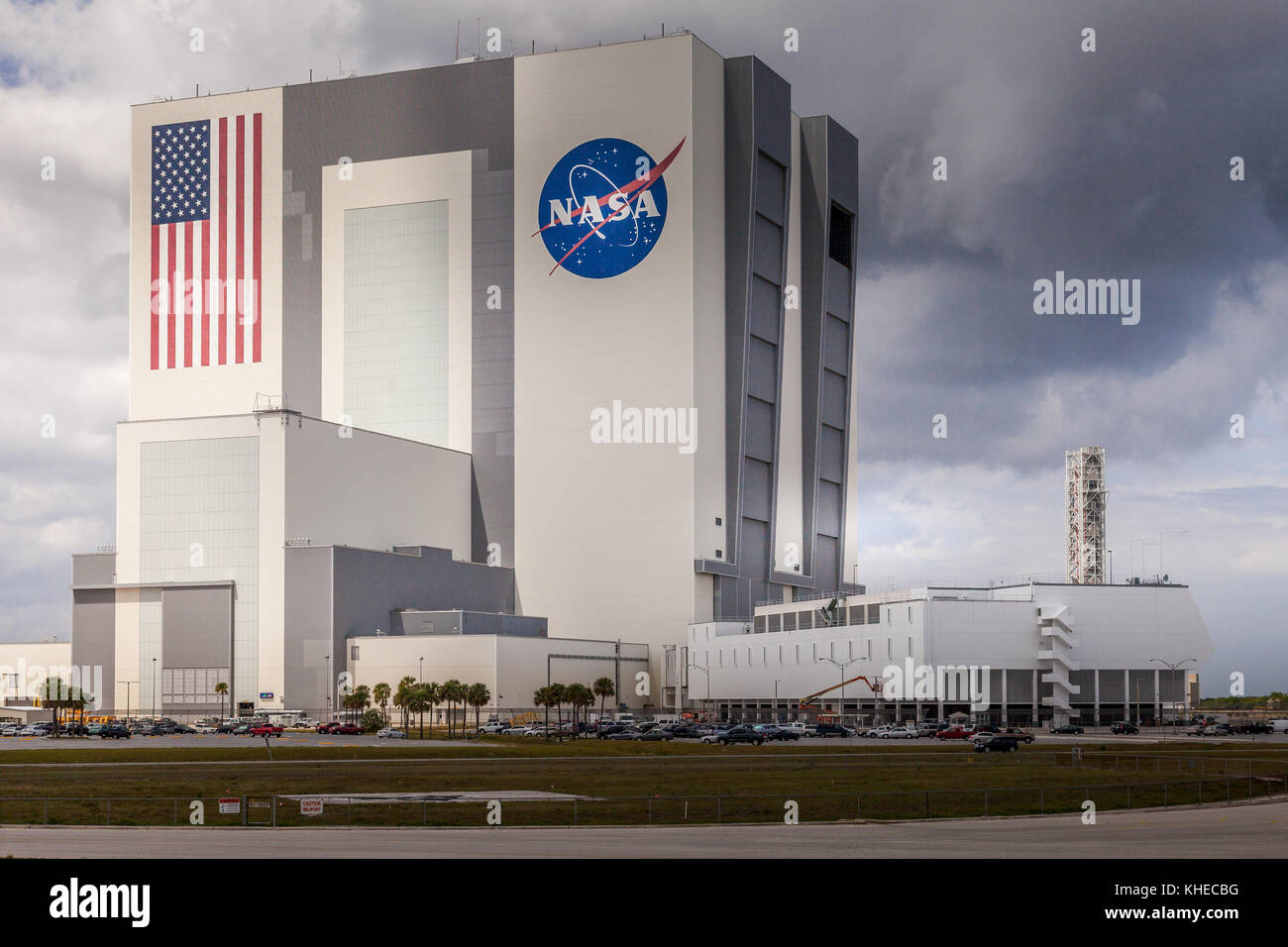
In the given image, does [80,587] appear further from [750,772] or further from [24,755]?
[750,772]

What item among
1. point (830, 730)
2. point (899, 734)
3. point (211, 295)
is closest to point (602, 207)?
point (211, 295)

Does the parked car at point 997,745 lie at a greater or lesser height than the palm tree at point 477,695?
greater

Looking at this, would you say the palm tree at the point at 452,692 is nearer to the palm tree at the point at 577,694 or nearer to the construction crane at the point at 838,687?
the palm tree at the point at 577,694

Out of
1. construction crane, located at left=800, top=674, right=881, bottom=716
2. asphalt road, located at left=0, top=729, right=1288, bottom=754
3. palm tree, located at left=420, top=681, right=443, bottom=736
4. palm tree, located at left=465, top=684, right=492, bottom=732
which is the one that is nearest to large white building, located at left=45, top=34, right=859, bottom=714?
palm tree, located at left=465, top=684, right=492, bottom=732

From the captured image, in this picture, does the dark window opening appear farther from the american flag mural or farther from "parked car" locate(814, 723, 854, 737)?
"parked car" locate(814, 723, 854, 737)

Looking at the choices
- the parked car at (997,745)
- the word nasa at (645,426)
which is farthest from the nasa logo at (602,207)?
the parked car at (997,745)
